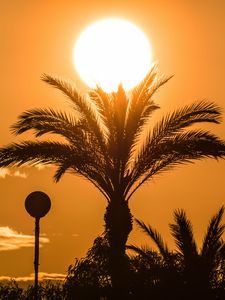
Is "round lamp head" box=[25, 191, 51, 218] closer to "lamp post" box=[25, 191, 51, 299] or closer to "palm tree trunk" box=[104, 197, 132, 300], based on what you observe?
"lamp post" box=[25, 191, 51, 299]

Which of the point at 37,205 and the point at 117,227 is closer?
the point at 37,205

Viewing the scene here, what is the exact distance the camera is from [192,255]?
19.5 metres

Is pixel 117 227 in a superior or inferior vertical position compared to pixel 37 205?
inferior

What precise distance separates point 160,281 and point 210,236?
218cm

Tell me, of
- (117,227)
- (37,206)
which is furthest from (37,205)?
(117,227)

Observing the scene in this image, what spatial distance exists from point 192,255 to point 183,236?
754 mm

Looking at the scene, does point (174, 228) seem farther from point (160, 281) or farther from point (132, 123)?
point (132, 123)

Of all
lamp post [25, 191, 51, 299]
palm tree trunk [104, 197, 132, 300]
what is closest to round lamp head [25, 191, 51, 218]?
lamp post [25, 191, 51, 299]

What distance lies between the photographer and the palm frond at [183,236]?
19828 mm

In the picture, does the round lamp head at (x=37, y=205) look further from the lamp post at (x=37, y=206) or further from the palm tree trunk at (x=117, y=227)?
the palm tree trunk at (x=117, y=227)

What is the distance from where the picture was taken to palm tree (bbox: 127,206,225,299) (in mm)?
18625

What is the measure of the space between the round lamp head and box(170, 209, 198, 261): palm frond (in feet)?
A: 12.1

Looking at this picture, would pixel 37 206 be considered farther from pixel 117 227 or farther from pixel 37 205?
pixel 117 227

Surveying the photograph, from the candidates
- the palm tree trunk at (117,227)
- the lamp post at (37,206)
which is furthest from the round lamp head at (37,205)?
the palm tree trunk at (117,227)
